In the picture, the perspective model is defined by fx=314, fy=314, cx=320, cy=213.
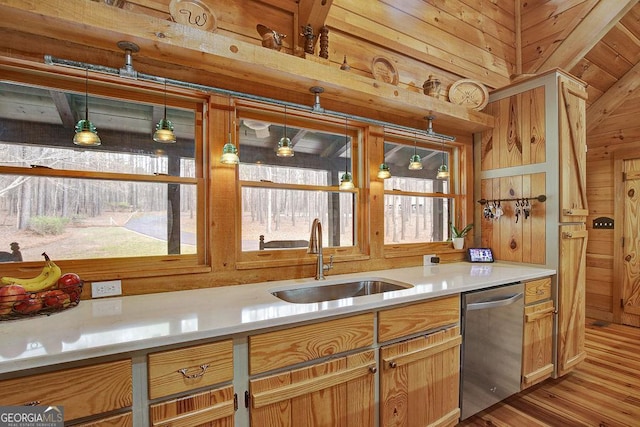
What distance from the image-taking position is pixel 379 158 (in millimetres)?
2434

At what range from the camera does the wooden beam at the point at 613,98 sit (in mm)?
3391

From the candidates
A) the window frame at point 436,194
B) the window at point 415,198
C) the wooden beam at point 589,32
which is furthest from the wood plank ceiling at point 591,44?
the window at point 415,198

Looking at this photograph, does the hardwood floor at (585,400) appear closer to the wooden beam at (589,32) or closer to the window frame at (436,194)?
the window frame at (436,194)

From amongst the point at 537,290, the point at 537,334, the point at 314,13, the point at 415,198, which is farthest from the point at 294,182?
the point at 537,334

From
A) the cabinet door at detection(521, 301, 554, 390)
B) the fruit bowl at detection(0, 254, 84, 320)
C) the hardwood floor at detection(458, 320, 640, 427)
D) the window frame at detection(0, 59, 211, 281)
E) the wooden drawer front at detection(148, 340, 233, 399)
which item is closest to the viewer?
the wooden drawer front at detection(148, 340, 233, 399)

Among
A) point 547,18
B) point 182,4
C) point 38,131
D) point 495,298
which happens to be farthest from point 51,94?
point 547,18

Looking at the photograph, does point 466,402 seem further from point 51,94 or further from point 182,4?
point 51,94

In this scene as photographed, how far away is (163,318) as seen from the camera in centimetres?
125

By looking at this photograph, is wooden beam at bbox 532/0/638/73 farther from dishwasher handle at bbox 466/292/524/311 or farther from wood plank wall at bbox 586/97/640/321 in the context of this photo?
dishwasher handle at bbox 466/292/524/311

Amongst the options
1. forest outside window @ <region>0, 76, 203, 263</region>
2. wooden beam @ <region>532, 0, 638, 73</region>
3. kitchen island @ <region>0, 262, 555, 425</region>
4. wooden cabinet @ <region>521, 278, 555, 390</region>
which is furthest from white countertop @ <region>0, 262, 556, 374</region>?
wooden beam @ <region>532, 0, 638, 73</region>

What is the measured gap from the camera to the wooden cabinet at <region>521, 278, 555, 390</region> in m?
2.19

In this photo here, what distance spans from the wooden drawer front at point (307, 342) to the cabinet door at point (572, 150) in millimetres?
1950

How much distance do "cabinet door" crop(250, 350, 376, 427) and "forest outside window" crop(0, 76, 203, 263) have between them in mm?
902

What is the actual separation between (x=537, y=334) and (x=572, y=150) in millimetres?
1455
